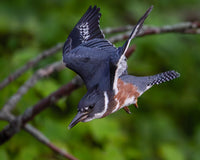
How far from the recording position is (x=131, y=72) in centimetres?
310

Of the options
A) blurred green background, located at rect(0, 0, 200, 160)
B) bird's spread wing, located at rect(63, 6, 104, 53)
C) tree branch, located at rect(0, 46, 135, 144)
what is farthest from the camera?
blurred green background, located at rect(0, 0, 200, 160)

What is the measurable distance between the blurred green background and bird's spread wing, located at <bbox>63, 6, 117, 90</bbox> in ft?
2.14

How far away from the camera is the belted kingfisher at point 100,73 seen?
129 centimetres

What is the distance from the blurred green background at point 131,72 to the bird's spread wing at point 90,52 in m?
0.65

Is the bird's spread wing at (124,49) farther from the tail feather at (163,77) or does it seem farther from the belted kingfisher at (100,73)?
the tail feather at (163,77)

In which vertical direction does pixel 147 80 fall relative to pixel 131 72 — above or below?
above

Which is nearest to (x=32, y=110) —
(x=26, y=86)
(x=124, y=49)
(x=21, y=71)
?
(x=26, y=86)

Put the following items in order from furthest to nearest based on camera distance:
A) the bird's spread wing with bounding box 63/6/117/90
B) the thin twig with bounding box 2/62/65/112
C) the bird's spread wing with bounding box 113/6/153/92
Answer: the thin twig with bounding box 2/62/65/112
the bird's spread wing with bounding box 63/6/117/90
the bird's spread wing with bounding box 113/6/153/92

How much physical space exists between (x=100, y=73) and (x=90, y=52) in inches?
5.2

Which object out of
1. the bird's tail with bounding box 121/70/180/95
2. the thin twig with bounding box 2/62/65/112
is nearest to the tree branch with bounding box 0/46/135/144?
the thin twig with bounding box 2/62/65/112

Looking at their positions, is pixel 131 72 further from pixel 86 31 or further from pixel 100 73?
pixel 100 73

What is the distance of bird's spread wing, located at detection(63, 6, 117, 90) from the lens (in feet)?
4.69

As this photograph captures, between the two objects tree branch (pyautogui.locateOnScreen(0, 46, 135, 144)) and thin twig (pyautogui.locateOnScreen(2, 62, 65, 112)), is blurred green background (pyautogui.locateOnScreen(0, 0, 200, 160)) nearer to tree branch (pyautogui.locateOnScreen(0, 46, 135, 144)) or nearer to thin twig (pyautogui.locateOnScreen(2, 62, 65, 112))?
thin twig (pyautogui.locateOnScreen(2, 62, 65, 112))

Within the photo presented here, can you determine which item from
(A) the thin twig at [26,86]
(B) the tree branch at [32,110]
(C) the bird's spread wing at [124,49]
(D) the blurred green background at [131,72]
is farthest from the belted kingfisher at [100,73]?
(D) the blurred green background at [131,72]
